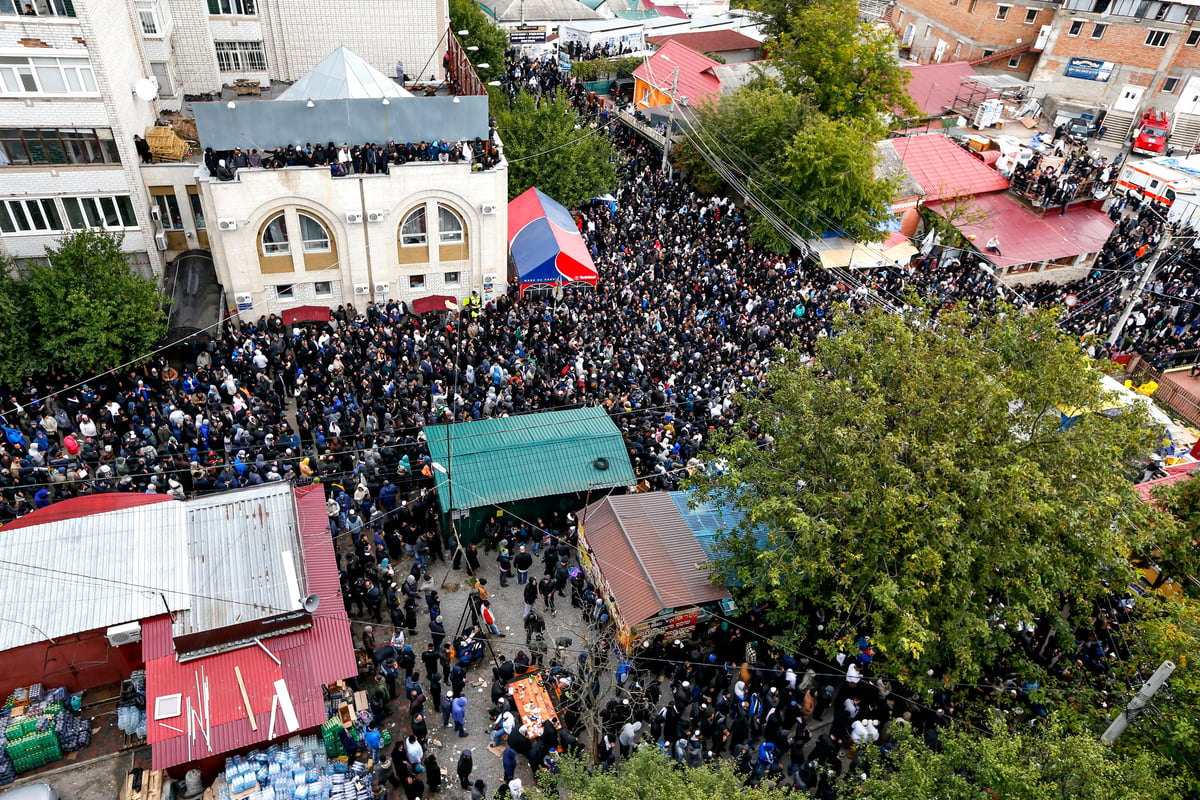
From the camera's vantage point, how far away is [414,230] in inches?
984

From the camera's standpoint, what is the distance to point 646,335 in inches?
923

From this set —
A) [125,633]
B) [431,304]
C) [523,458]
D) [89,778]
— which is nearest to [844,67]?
[431,304]

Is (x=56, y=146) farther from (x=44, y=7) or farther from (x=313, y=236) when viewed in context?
(x=313, y=236)

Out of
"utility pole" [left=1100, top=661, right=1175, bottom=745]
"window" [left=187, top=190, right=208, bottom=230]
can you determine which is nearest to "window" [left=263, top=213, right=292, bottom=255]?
"window" [left=187, top=190, right=208, bottom=230]

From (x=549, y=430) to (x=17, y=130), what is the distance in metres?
16.5

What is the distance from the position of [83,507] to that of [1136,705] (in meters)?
18.2

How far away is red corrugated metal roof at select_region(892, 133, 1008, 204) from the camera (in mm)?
33719

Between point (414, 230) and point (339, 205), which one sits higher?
point (339, 205)

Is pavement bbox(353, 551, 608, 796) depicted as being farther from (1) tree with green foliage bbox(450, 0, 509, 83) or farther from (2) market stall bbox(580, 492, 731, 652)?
(1) tree with green foliage bbox(450, 0, 509, 83)

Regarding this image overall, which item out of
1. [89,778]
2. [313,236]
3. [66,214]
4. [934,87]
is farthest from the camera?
[934,87]

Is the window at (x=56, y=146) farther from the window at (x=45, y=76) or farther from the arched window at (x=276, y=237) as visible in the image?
the arched window at (x=276, y=237)

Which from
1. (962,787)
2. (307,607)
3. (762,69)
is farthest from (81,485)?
(762,69)

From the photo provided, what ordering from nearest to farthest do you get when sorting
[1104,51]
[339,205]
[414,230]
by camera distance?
[339,205]
[414,230]
[1104,51]

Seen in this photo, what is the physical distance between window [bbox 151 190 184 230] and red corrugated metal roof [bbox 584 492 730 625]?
16914mm
